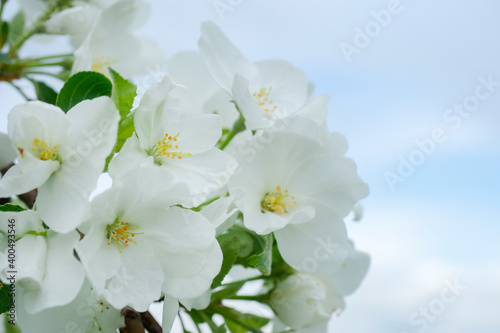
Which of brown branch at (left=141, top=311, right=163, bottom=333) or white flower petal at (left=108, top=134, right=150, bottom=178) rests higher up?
white flower petal at (left=108, top=134, right=150, bottom=178)

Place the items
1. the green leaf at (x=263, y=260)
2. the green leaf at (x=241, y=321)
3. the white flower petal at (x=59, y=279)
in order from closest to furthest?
the white flower petal at (x=59, y=279) < the green leaf at (x=263, y=260) < the green leaf at (x=241, y=321)

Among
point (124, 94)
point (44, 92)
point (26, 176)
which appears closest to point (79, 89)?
point (124, 94)

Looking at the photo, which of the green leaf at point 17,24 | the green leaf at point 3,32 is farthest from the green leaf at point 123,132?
the green leaf at point 17,24

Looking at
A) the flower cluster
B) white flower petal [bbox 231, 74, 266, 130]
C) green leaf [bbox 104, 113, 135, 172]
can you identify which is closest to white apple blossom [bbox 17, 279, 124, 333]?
the flower cluster

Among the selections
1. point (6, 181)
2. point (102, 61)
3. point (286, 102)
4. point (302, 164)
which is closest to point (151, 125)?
point (6, 181)

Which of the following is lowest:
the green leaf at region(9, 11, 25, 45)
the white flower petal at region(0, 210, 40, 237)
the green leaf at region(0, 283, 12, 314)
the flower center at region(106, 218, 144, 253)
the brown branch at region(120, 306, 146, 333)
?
the green leaf at region(9, 11, 25, 45)

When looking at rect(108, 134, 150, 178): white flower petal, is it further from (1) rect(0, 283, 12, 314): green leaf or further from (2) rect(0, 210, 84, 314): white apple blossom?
(1) rect(0, 283, 12, 314): green leaf

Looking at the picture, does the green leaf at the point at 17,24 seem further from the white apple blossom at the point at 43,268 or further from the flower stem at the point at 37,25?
the white apple blossom at the point at 43,268
